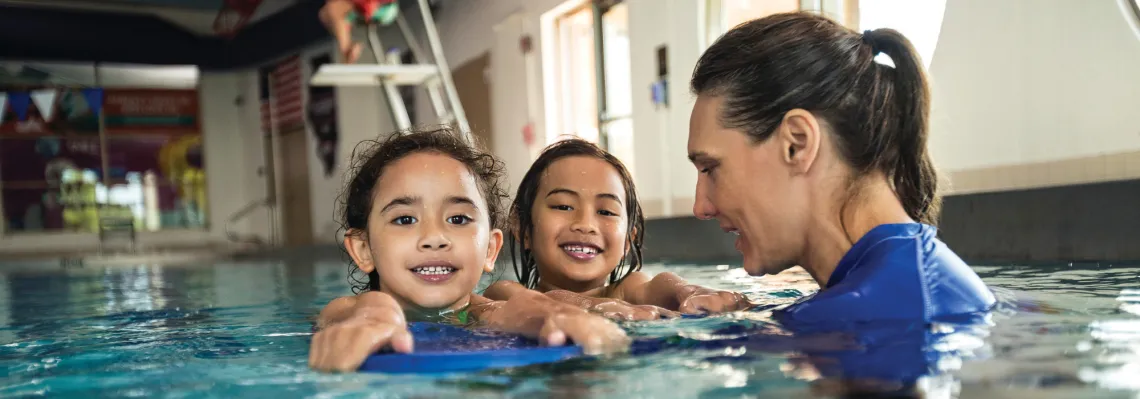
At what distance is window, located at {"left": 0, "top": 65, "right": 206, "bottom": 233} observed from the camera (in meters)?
15.0

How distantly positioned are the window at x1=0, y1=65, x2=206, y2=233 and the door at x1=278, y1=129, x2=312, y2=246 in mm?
1958

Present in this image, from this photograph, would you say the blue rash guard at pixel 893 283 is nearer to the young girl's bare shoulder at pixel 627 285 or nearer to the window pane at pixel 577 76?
the young girl's bare shoulder at pixel 627 285

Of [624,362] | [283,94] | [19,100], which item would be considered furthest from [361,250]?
[283,94]

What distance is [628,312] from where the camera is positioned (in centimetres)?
204

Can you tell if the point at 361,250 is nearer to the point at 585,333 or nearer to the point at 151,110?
the point at 585,333

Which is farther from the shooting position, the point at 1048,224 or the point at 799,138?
the point at 1048,224

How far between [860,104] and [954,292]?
0.40m

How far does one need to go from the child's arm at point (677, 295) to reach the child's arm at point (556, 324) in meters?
0.41

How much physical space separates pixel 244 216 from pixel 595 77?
1004 centimetres

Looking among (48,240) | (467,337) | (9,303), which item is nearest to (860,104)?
(467,337)

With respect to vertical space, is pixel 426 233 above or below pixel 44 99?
below

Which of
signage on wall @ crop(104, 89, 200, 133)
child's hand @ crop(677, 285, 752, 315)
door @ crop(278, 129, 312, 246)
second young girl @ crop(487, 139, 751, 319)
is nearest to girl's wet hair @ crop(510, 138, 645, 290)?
second young girl @ crop(487, 139, 751, 319)

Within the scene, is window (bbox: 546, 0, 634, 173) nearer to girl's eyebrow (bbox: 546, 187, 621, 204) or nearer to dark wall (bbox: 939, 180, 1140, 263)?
dark wall (bbox: 939, 180, 1140, 263)

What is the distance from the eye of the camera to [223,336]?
2354mm
